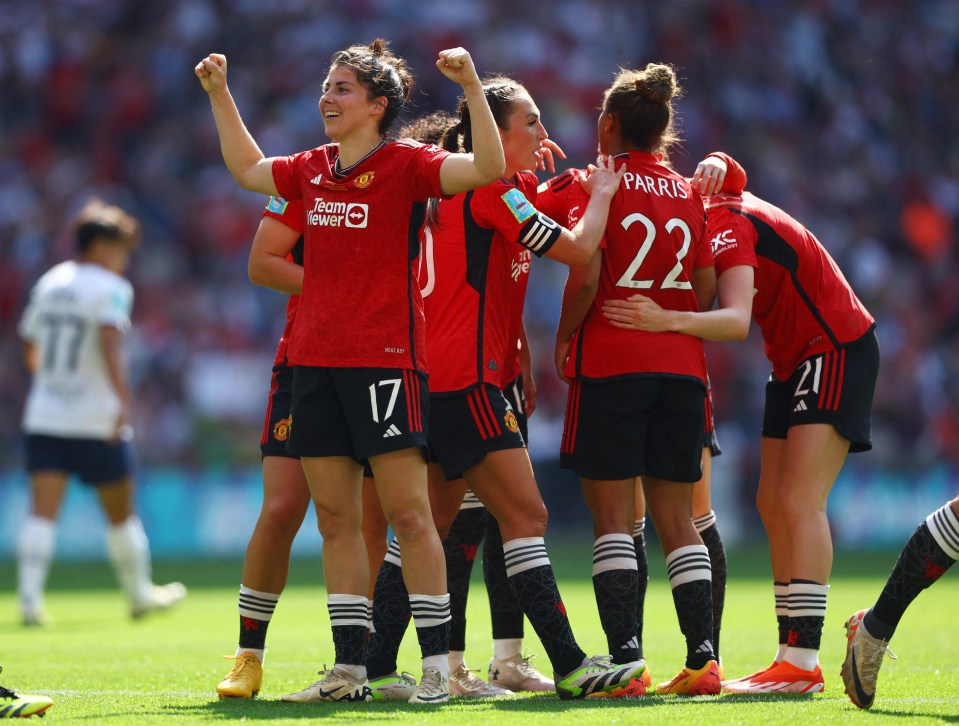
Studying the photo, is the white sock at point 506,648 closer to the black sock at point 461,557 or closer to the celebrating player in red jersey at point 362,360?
the black sock at point 461,557

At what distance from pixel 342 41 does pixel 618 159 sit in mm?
13573

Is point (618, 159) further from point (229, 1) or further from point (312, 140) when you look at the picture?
point (229, 1)

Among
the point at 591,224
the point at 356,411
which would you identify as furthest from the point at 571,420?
the point at 356,411

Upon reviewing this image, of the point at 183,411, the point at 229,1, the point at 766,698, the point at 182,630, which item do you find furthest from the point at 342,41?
the point at 766,698

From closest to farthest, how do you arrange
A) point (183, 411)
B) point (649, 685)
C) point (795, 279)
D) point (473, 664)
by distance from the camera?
point (649, 685), point (795, 279), point (473, 664), point (183, 411)

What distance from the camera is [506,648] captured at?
5.58 metres

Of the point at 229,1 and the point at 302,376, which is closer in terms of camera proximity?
the point at 302,376

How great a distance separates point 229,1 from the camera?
18.2 metres

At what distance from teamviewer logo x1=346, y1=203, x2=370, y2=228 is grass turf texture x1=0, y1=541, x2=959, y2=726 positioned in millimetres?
1602

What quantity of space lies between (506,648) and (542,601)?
33.1 inches

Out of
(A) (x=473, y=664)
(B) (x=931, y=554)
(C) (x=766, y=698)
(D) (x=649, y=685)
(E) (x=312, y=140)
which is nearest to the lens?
(B) (x=931, y=554)

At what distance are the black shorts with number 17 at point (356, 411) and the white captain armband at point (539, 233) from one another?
2.10 ft

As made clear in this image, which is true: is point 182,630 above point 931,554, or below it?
below

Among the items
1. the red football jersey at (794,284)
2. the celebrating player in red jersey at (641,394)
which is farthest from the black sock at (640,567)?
the red football jersey at (794,284)
